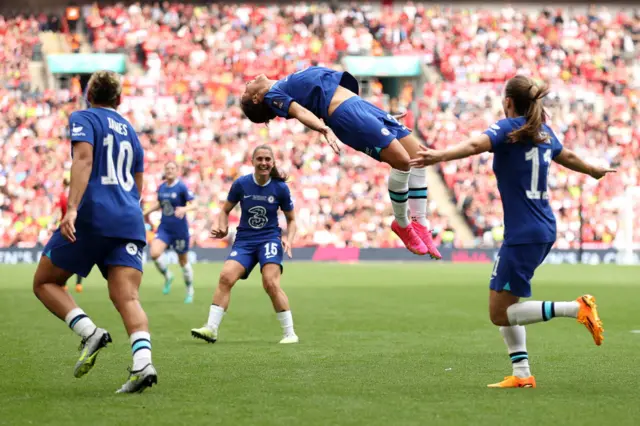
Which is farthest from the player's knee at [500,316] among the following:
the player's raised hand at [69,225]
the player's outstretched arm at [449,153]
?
the player's raised hand at [69,225]

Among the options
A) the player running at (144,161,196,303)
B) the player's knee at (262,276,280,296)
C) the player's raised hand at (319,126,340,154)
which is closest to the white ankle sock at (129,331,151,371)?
the player's raised hand at (319,126,340,154)

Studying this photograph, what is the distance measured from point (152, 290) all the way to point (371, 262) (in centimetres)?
1440

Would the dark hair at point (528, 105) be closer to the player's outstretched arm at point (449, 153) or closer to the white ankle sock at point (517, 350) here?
the player's outstretched arm at point (449, 153)

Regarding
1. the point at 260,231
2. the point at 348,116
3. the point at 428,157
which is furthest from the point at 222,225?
the point at 428,157

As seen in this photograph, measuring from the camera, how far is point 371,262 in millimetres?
35938

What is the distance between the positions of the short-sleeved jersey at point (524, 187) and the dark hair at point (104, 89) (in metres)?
2.92

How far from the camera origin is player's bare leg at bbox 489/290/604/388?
823 cm

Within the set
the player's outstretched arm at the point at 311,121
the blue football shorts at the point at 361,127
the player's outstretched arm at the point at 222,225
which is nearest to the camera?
the player's outstretched arm at the point at 311,121

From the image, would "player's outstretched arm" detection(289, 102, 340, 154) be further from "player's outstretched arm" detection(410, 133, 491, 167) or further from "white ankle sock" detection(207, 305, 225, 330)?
"white ankle sock" detection(207, 305, 225, 330)

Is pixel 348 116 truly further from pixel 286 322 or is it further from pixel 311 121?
pixel 286 322

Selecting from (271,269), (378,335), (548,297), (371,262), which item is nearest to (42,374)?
(271,269)

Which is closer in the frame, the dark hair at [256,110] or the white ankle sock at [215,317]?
the dark hair at [256,110]

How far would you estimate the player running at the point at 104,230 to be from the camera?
7.82 metres

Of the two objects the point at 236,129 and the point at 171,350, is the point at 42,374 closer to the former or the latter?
the point at 171,350
